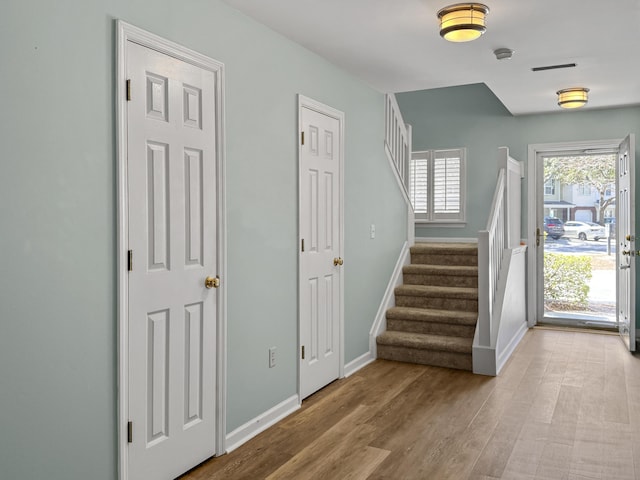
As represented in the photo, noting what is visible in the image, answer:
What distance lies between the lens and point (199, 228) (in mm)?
2824

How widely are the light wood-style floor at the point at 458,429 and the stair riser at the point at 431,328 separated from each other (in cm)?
44

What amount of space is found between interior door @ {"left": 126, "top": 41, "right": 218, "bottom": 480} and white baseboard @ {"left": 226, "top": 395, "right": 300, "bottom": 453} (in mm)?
173

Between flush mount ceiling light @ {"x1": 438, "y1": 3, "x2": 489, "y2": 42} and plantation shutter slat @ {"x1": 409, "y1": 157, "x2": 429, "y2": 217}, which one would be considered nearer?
flush mount ceiling light @ {"x1": 438, "y1": 3, "x2": 489, "y2": 42}

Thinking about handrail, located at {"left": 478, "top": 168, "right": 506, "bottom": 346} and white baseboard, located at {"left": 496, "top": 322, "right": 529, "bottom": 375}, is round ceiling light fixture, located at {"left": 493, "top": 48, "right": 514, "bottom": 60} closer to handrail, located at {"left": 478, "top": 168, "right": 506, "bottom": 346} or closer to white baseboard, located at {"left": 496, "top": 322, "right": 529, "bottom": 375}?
handrail, located at {"left": 478, "top": 168, "right": 506, "bottom": 346}

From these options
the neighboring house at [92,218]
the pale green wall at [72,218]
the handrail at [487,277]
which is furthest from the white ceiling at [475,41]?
the handrail at [487,277]

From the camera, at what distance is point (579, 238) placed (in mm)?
6336

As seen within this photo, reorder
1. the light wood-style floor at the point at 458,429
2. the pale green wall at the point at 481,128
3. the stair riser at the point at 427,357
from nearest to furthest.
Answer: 1. the light wood-style floor at the point at 458,429
2. the stair riser at the point at 427,357
3. the pale green wall at the point at 481,128

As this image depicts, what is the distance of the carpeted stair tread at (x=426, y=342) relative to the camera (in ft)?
15.3

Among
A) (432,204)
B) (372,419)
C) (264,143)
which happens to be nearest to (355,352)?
(372,419)

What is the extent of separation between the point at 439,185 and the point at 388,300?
85.3 inches

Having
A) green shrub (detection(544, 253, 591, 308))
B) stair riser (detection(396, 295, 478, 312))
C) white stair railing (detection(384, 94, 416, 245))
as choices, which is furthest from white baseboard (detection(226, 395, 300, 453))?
green shrub (detection(544, 253, 591, 308))

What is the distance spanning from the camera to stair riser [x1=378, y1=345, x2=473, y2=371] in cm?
466

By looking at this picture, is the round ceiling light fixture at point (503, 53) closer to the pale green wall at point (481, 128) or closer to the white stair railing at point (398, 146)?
the white stair railing at point (398, 146)

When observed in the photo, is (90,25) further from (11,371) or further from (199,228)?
(11,371)
